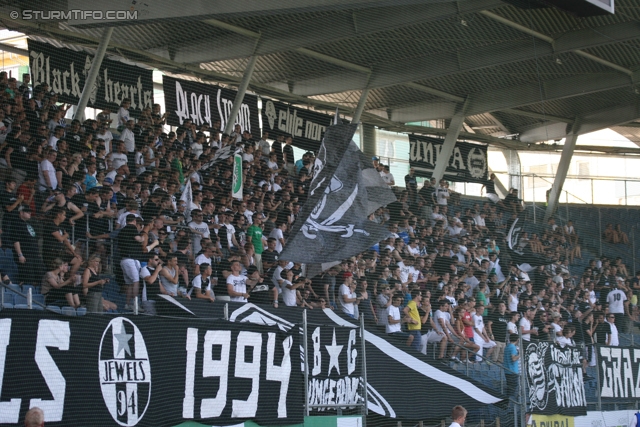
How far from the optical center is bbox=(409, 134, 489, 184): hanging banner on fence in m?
22.5

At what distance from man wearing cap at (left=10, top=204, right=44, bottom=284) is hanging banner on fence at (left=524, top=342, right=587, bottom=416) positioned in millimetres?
7472

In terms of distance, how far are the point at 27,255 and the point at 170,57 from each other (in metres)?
9.19

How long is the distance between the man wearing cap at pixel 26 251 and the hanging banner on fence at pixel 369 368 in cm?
145

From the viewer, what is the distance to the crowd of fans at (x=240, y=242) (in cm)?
1073

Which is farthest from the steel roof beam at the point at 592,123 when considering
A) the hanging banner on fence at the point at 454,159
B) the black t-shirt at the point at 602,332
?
the black t-shirt at the point at 602,332

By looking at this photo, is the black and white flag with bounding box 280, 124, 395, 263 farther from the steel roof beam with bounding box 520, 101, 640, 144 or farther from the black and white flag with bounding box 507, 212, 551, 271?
the steel roof beam with bounding box 520, 101, 640, 144

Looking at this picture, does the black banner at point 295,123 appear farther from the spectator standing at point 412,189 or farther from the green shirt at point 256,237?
the green shirt at point 256,237

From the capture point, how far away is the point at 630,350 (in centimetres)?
1605

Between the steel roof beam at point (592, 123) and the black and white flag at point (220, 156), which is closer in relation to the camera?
the black and white flag at point (220, 156)

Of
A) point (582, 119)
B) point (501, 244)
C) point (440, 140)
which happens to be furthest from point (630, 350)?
point (582, 119)

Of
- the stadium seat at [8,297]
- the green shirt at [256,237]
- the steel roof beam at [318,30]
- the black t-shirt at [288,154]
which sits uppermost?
the steel roof beam at [318,30]

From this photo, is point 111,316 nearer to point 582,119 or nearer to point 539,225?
point 539,225

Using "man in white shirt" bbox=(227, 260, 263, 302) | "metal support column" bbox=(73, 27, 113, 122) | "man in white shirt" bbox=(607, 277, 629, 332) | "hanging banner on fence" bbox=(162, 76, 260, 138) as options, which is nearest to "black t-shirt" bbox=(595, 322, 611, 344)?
"man in white shirt" bbox=(607, 277, 629, 332)

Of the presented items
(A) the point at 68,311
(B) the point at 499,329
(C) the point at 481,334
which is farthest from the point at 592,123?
(A) the point at 68,311
